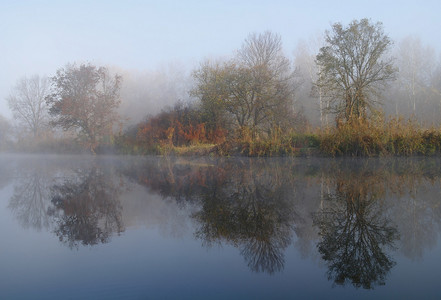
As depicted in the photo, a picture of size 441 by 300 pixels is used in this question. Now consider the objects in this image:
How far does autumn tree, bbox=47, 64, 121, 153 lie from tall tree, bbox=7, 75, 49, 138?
1619 centimetres

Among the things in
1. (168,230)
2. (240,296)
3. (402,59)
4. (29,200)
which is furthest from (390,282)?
(402,59)

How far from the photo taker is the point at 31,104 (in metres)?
40.5

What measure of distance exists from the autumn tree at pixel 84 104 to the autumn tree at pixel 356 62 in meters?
16.8

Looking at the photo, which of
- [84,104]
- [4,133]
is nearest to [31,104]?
[4,133]

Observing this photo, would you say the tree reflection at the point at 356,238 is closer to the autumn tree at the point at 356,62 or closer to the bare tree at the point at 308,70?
the autumn tree at the point at 356,62

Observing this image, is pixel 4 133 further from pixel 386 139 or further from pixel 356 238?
→ pixel 356 238

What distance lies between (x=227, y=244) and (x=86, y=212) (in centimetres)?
245

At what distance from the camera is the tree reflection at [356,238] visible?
237 cm

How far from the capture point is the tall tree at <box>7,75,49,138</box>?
39.7 meters

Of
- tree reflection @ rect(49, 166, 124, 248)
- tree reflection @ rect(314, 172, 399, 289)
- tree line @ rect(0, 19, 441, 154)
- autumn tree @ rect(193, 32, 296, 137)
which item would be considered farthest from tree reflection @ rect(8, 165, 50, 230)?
autumn tree @ rect(193, 32, 296, 137)

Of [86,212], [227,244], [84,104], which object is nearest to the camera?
[227,244]

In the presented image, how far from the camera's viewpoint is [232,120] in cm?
2200

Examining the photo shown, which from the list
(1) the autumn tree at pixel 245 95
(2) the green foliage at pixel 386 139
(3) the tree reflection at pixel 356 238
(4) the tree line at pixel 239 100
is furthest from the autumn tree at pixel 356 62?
(3) the tree reflection at pixel 356 238

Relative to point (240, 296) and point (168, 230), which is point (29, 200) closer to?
point (168, 230)
